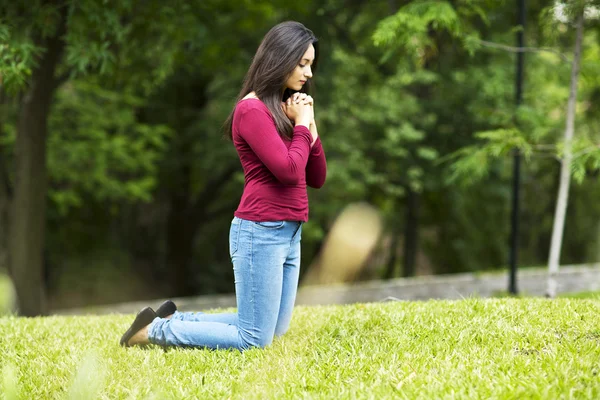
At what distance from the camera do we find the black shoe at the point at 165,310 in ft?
13.8

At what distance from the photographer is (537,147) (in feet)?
22.6

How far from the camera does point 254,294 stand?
3.80 metres

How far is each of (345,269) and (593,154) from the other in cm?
1240

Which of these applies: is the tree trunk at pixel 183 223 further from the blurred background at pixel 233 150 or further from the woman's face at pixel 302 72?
the woman's face at pixel 302 72

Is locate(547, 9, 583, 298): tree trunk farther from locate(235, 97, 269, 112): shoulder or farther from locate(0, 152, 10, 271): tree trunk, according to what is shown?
locate(0, 152, 10, 271): tree trunk

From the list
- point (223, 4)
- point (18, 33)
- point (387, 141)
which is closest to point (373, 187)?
point (387, 141)

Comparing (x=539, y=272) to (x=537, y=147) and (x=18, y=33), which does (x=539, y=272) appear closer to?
(x=537, y=147)

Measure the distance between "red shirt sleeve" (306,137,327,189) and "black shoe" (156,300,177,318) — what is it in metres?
1.18

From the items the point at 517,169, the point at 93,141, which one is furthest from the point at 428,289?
the point at 93,141

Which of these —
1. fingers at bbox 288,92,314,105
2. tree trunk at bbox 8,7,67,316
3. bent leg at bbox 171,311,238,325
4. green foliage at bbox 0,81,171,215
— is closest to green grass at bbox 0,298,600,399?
bent leg at bbox 171,311,238,325

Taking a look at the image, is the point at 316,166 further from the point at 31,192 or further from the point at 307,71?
the point at 31,192

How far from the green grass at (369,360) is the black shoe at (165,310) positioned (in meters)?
0.25

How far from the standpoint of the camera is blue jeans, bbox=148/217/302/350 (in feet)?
12.3

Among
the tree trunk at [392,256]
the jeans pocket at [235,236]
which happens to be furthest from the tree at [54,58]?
the tree trunk at [392,256]
